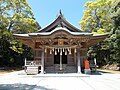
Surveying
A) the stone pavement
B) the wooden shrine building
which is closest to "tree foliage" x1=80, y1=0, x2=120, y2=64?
the wooden shrine building

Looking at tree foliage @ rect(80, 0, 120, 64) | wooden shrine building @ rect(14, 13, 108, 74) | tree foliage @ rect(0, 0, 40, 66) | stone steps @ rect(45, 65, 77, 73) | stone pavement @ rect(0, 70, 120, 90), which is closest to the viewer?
stone pavement @ rect(0, 70, 120, 90)

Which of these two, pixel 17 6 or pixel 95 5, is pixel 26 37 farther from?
pixel 95 5

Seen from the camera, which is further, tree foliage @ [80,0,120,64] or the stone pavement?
tree foliage @ [80,0,120,64]

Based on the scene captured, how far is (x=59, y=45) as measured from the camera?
15.6 m

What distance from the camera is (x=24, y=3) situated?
24234 millimetres

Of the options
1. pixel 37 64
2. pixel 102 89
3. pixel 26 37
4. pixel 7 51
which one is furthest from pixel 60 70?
pixel 7 51

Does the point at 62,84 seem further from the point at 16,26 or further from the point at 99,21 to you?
the point at 99,21

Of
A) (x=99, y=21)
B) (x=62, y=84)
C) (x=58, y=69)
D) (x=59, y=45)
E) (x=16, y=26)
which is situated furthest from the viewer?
(x=99, y=21)

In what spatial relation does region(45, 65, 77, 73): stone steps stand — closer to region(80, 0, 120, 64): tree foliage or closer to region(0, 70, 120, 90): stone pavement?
region(0, 70, 120, 90): stone pavement

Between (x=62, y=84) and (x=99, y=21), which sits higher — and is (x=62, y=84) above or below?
below

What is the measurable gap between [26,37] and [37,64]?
9.88 feet

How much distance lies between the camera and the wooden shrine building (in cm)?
1495

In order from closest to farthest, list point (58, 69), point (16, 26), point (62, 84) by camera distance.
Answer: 1. point (62, 84)
2. point (58, 69)
3. point (16, 26)

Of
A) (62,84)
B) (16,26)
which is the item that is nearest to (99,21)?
(16,26)
